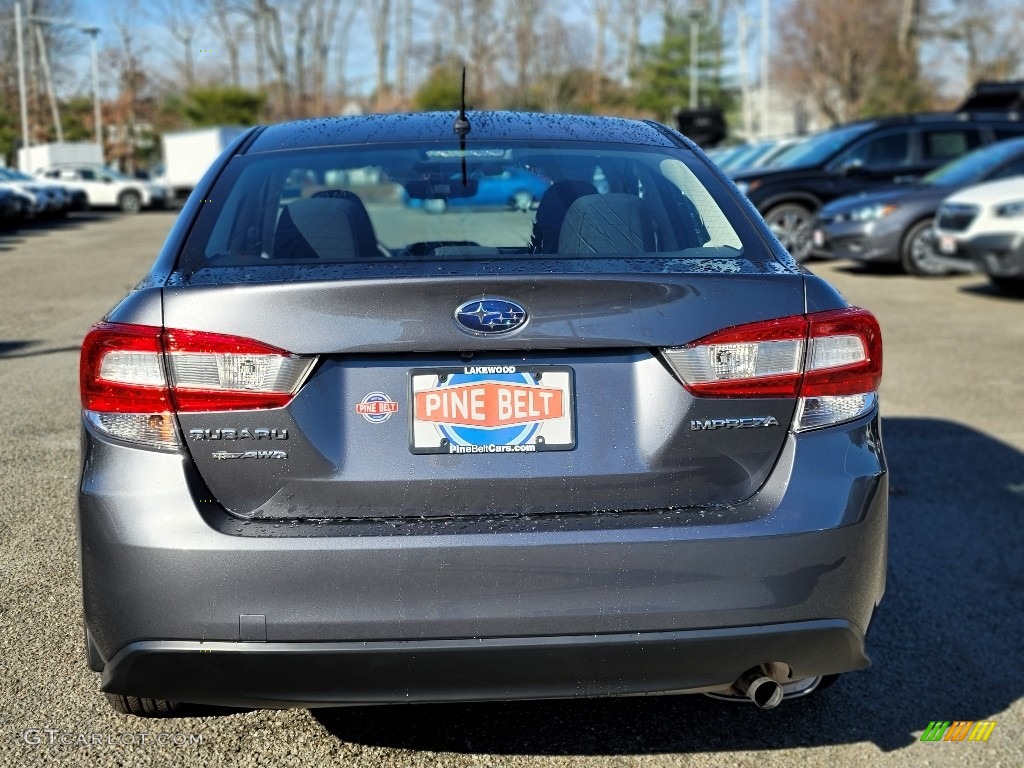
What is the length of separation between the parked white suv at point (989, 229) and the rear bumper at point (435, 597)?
9.86 metres

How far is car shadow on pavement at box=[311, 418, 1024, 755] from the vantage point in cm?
302

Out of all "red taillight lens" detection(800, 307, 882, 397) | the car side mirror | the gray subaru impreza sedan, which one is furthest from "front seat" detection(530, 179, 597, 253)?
the car side mirror

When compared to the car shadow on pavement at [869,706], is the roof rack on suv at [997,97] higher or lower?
higher

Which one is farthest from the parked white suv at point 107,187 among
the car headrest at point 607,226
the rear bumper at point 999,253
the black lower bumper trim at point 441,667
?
the black lower bumper trim at point 441,667

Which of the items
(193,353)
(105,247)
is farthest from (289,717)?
(105,247)

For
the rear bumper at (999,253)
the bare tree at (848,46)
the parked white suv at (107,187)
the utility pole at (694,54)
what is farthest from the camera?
the utility pole at (694,54)

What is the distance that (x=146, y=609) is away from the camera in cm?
240

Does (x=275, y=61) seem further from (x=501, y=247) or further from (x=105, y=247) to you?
(x=501, y=247)

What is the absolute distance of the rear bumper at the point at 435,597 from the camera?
235cm

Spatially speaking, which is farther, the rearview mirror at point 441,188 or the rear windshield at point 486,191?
the rearview mirror at point 441,188

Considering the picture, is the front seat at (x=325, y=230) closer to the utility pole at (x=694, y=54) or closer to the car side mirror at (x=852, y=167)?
the car side mirror at (x=852, y=167)

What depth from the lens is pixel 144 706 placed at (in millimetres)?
2846

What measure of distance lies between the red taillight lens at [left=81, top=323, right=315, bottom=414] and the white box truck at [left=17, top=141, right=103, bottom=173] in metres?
47.8

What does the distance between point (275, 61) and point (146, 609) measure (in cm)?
6554
